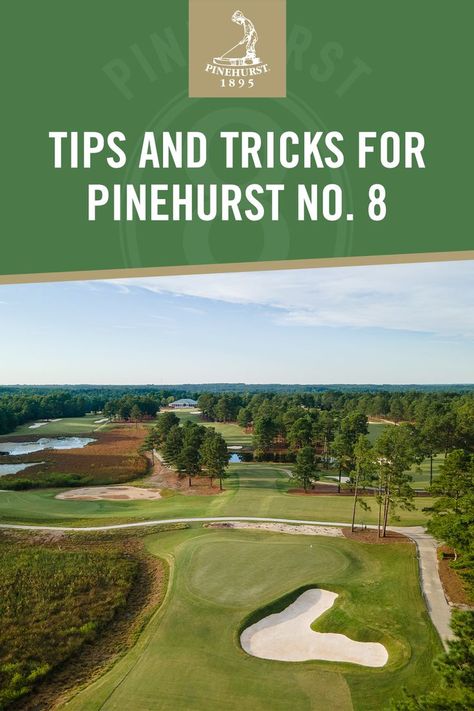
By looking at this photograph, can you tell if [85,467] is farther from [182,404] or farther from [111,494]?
[182,404]

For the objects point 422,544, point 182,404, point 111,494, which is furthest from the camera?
point 182,404

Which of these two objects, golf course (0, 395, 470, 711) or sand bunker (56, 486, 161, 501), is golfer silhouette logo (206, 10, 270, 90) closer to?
golf course (0, 395, 470, 711)

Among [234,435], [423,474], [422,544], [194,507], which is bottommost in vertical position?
[234,435]

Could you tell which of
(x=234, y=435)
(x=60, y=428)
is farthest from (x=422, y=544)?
(x=60, y=428)

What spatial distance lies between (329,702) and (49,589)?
1435 centimetres

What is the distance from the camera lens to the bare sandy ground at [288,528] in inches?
1167

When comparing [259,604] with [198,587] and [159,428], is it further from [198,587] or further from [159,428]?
[159,428]

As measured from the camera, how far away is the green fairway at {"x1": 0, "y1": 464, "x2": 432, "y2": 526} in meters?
33.9

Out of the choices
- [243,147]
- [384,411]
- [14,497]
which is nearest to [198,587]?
[243,147]

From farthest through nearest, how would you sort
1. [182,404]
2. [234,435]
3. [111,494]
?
[182,404], [234,435], [111,494]

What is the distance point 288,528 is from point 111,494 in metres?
19.8

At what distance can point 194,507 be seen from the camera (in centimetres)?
3700

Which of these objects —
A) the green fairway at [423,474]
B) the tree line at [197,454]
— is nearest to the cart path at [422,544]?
the tree line at [197,454]

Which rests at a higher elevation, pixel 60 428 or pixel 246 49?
pixel 246 49
